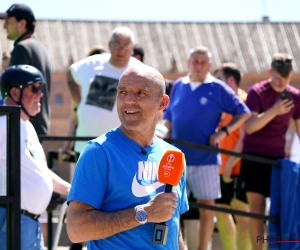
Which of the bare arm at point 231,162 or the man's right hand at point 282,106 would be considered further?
the bare arm at point 231,162

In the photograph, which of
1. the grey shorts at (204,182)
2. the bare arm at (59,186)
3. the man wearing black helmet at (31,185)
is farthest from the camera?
the grey shorts at (204,182)

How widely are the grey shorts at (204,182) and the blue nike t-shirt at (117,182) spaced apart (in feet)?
12.9

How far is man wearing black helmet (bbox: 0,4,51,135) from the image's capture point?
23.1ft

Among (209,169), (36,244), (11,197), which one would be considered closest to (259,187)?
(209,169)

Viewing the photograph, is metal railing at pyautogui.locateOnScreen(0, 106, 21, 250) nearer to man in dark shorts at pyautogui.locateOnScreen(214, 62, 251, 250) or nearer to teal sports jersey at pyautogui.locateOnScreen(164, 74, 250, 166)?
teal sports jersey at pyautogui.locateOnScreen(164, 74, 250, 166)

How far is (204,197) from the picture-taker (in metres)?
7.52

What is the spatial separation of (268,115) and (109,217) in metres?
4.15

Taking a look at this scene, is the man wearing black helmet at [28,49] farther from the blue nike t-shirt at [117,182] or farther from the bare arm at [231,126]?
the blue nike t-shirt at [117,182]

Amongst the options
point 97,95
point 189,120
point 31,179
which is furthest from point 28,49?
point 31,179

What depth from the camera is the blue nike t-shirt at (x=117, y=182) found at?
3344 mm

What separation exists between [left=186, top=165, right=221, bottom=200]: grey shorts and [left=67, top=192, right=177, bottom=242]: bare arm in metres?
4.16

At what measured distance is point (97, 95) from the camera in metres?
7.36

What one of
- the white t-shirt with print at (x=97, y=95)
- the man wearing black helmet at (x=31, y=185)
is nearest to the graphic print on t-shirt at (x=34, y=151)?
the man wearing black helmet at (x=31, y=185)

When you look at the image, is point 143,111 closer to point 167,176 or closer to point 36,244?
point 167,176
